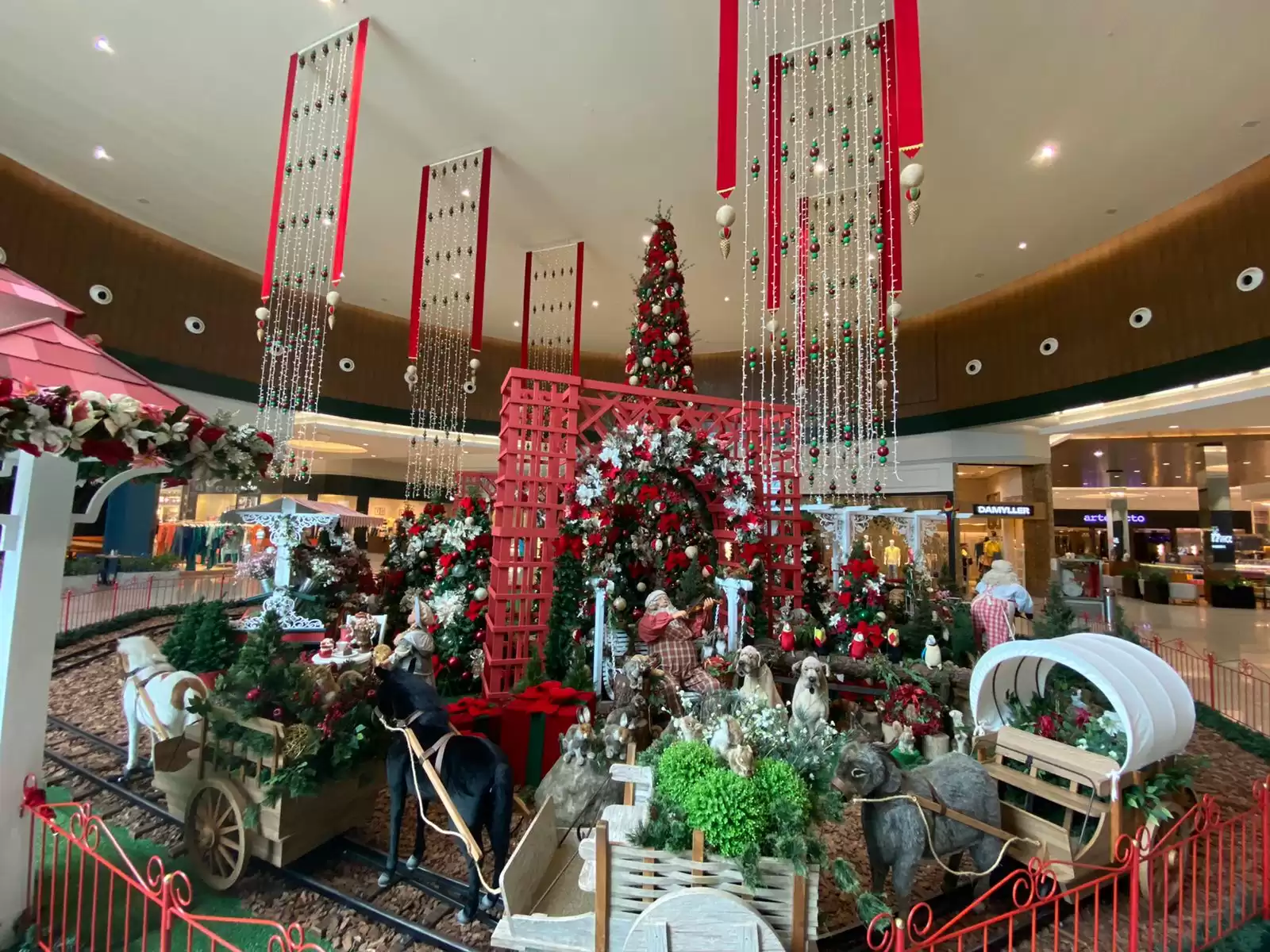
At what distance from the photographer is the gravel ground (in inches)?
99.7

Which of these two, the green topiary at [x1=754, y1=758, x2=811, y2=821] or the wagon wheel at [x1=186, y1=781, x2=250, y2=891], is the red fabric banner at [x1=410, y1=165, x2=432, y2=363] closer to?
the wagon wheel at [x1=186, y1=781, x2=250, y2=891]

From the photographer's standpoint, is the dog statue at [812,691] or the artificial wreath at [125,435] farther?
the dog statue at [812,691]

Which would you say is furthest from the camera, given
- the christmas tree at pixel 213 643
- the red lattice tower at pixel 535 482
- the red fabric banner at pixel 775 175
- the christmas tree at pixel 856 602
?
the christmas tree at pixel 856 602

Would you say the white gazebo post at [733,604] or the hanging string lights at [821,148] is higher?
the hanging string lights at [821,148]

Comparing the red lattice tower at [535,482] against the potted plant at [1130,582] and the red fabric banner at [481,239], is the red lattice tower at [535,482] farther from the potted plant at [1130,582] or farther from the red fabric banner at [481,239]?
the potted plant at [1130,582]

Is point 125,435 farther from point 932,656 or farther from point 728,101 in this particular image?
point 932,656

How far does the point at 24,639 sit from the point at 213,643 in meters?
1.75

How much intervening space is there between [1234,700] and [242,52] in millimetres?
12623

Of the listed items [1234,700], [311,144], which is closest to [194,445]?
[311,144]

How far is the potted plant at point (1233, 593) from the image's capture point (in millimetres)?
13219

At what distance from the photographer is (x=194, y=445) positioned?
2.65m

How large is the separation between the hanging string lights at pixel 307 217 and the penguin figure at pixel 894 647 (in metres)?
5.62

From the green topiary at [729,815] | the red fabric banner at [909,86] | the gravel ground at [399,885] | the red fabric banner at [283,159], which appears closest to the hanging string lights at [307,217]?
the red fabric banner at [283,159]

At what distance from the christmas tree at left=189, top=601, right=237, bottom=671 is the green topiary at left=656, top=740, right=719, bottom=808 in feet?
11.4
